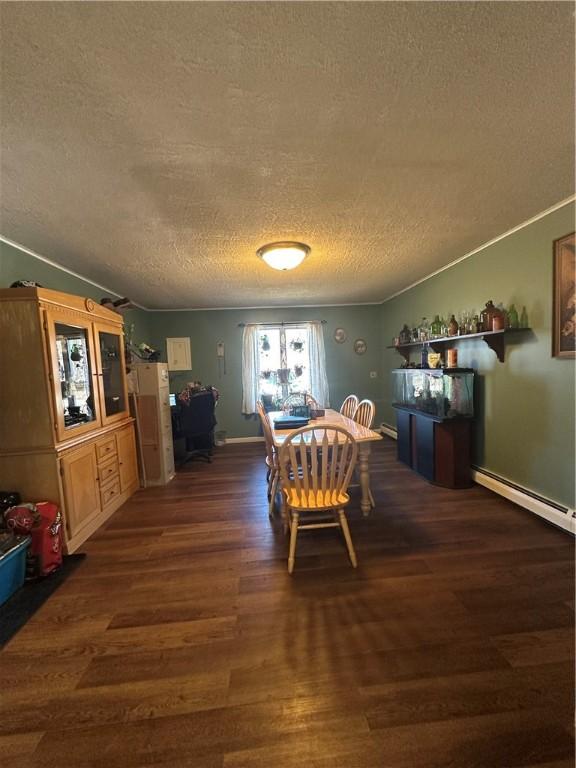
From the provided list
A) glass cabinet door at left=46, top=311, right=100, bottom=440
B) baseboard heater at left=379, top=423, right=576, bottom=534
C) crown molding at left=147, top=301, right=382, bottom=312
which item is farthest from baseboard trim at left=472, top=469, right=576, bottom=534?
glass cabinet door at left=46, top=311, right=100, bottom=440

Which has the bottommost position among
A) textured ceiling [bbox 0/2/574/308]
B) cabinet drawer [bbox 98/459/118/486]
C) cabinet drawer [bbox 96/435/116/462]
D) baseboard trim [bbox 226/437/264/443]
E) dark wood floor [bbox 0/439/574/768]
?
dark wood floor [bbox 0/439/574/768]

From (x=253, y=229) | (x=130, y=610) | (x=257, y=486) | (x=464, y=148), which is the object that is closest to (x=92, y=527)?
(x=130, y=610)

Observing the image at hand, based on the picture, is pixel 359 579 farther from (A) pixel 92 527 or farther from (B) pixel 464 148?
(B) pixel 464 148

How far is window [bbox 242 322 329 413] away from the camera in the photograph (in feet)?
18.0

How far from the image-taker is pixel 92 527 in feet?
8.38

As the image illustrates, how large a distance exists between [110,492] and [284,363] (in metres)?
3.41

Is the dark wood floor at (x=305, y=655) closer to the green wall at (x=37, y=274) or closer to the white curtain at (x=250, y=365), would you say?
the green wall at (x=37, y=274)

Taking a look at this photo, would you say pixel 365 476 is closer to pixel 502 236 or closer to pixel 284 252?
pixel 284 252

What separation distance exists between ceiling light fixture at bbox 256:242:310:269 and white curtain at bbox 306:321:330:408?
285cm

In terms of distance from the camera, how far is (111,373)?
325cm

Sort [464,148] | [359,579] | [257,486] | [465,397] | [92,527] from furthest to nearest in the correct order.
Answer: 1. [257,486]
2. [465,397]
3. [92,527]
4. [359,579]
5. [464,148]

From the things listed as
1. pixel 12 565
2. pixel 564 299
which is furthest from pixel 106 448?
pixel 564 299

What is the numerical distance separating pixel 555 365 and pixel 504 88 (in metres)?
1.94

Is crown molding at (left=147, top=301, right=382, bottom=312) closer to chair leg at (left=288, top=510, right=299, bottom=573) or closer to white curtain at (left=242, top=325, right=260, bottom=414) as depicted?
white curtain at (left=242, top=325, right=260, bottom=414)
